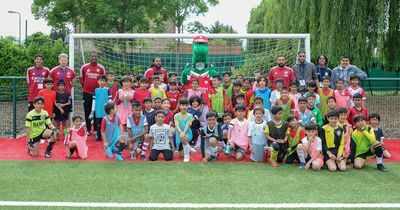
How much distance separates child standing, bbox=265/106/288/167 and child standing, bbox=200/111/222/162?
825 millimetres

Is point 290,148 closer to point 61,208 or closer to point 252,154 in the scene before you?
point 252,154

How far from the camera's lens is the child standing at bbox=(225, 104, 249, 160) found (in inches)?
293

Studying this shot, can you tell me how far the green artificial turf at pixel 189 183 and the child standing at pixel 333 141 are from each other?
30 cm

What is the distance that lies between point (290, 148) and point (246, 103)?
1835 mm

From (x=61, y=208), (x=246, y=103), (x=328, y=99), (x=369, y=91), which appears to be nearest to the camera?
(x=61, y=208)

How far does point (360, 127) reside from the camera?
696 centimetres

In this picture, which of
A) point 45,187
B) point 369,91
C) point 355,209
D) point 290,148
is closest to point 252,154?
point 290,148

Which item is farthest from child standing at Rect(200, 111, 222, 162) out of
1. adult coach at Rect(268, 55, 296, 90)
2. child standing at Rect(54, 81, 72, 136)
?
child standing at Rect(54, 81, 72, 136)

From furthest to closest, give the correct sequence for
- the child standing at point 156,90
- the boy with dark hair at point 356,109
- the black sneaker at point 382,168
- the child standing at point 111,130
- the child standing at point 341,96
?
the child standing at point 156,90 < the child standing at point 341,96 < the boy with dark hair at point 356,109 < the child standing at point 111,130 < the black sneaker at point 382,168

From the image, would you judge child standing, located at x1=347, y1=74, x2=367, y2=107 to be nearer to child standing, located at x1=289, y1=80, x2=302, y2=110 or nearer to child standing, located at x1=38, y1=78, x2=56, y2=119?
child standing, located at x1=289, y1=80, x2=302, y2=110

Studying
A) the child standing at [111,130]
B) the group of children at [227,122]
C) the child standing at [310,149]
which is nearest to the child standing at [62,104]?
the group of children at [227,122]

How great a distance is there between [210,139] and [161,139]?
2.61 feet

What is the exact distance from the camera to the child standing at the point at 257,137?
721cm

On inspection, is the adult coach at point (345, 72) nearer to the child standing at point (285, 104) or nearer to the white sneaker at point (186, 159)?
the child standing at point (285, 104)
